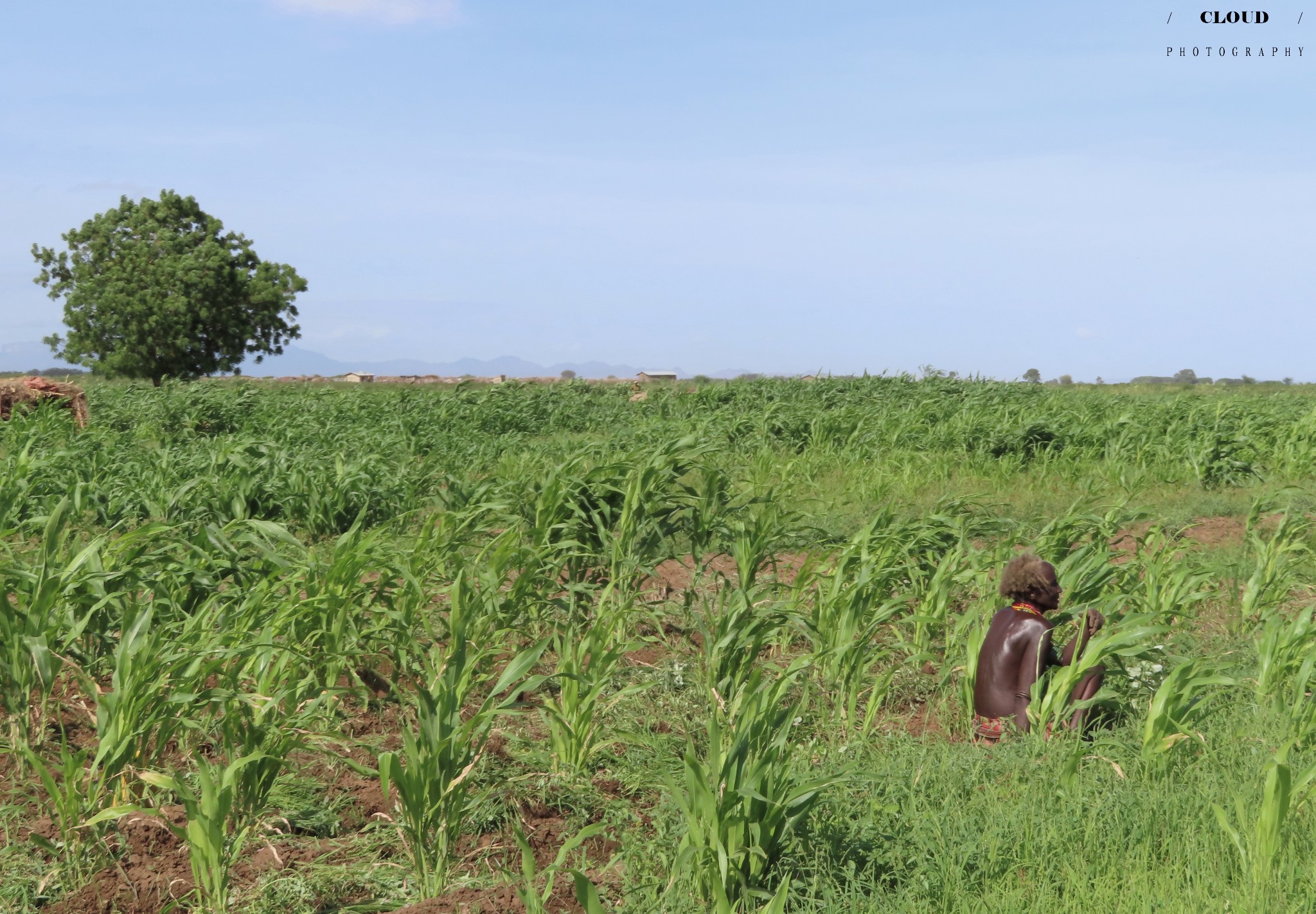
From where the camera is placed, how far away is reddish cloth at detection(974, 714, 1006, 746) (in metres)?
4.61

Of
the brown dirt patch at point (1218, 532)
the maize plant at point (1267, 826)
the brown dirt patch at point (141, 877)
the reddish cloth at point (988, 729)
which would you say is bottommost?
the brown dirt patch at point (141, 877)

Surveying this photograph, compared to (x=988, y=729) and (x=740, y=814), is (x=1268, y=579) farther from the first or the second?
(x=740, y=814)

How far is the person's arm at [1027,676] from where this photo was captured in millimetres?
4551

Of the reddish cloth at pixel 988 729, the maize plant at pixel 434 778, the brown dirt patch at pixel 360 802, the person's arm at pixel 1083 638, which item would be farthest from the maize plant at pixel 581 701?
the person's arm at pixel 1083 638

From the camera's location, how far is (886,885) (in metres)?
3.24

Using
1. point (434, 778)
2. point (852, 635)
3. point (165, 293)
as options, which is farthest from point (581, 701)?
point (165, 293)

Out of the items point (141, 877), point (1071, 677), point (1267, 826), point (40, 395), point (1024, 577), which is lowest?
point (141, 877)

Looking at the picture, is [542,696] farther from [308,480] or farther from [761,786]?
[308,480]

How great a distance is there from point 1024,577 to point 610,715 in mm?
1898

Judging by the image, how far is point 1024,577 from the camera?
15.3 ft

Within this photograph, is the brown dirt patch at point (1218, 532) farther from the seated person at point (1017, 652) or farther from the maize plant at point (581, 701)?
the maize plant at point (581, 701)

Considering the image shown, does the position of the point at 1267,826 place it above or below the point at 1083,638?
below

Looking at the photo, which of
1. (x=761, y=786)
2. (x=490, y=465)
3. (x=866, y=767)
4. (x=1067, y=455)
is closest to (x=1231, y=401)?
(x=1067, y=455)

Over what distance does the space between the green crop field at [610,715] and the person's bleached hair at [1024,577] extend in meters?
0.29
